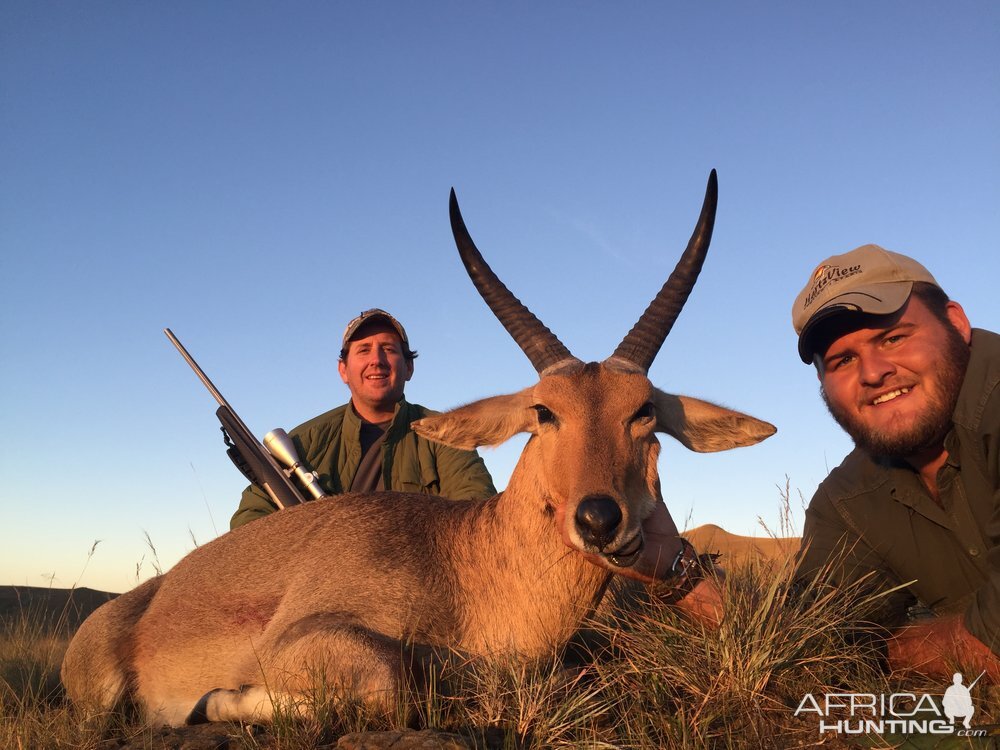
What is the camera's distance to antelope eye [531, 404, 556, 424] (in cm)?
544

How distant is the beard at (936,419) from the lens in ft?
16.8

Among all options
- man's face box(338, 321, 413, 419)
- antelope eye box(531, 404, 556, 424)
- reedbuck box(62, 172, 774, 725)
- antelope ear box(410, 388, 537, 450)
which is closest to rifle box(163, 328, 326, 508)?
man's face box(338, 321, 413, 419)

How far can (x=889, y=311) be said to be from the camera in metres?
5.12

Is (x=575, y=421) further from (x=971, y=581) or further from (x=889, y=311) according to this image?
(x=971, y=581)

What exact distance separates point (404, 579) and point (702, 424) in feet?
7.81

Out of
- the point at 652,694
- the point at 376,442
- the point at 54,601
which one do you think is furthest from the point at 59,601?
the point at 652,694

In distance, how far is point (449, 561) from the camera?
5703mm

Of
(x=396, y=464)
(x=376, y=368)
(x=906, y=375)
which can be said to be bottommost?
(x=906, y=375)

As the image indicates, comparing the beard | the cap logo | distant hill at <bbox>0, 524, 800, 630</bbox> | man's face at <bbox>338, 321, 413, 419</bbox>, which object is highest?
man's face at <bbox>338, 321, 413, 419</bbox>

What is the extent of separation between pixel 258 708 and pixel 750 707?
2.83 meters

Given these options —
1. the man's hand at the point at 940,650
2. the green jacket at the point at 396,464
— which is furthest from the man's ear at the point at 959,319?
the green jacket at the point at 396,464

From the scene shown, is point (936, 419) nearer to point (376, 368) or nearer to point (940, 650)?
point (940, 650)

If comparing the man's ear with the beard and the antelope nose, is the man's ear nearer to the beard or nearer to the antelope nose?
the beard

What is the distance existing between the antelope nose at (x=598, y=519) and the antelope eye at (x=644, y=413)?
1.01 meters
